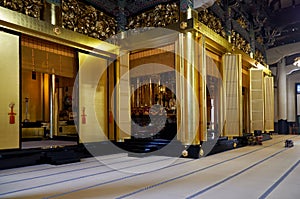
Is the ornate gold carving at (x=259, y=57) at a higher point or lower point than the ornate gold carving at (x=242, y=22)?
lower

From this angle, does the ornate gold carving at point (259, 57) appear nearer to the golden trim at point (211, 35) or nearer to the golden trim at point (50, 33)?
the golden trim at point (211, 35)

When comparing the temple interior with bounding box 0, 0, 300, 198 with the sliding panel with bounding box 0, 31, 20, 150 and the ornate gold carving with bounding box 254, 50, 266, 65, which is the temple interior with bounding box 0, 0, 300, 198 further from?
the ornate gold carving with bounding box 254, 50, 266, 65

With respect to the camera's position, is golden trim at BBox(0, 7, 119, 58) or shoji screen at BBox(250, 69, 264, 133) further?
shoji screen at BBox(250, 69, 264, 133)

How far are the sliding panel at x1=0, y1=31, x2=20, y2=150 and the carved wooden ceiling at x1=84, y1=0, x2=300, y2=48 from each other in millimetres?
2222

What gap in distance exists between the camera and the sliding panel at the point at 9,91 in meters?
4.64

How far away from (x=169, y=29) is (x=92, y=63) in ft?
6.07

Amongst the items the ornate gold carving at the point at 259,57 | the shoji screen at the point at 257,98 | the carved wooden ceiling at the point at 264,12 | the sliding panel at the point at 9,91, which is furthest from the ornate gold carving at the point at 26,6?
the ornate gold carving at the point at 259,57

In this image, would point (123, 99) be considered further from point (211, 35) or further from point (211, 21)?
point (211, 21)

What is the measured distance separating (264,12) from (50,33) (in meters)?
8.11

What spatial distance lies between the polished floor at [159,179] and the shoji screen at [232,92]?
2.05 metres

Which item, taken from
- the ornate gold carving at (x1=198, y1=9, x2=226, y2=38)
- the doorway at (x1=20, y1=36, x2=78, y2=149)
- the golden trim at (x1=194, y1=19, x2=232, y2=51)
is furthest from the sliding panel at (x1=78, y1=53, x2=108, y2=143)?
the ornate gold carving at (x1=198, y1=9, x2=226, y2=38)

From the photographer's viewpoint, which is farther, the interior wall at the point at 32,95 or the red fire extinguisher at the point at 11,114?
the interior wall at the point at 32,95

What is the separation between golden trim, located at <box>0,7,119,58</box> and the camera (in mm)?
4679

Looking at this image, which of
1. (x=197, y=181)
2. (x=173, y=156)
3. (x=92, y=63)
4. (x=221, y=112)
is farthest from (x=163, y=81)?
(x=197, y=181)
